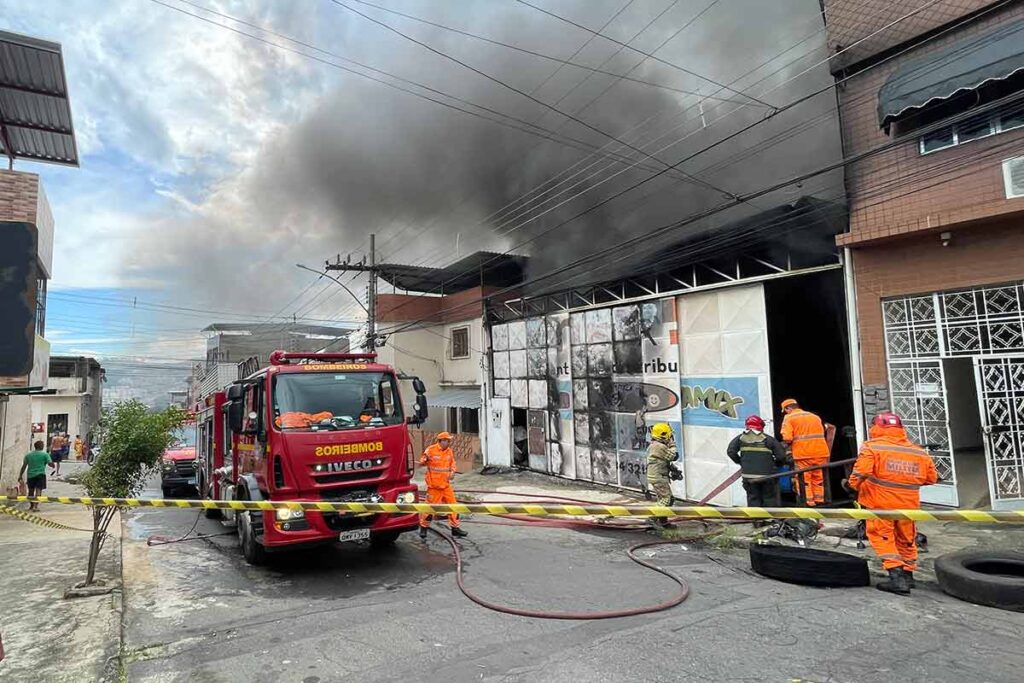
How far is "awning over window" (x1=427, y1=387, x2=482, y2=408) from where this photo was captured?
19844mm

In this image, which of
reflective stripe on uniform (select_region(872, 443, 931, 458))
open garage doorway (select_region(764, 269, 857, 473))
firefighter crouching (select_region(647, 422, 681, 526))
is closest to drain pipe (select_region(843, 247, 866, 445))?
open garage doorway (select_region(764, 269, 857, 473))

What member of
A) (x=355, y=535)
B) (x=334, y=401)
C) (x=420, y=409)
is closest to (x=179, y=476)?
(x=334, y=401)

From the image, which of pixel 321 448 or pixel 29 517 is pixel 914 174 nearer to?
pixel 321 448

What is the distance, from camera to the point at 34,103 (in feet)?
30.4

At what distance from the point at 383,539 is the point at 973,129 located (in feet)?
30.9

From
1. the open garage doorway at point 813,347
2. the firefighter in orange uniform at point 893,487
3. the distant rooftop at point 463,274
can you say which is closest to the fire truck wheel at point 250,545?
the firefighter in orange uniform at point 893,487

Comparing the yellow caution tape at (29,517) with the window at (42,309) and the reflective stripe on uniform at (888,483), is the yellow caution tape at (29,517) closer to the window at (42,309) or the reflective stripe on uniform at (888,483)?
the window at (42,309)

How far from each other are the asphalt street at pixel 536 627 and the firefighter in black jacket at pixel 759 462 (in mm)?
777

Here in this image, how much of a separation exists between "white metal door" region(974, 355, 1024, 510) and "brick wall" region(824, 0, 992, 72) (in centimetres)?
476

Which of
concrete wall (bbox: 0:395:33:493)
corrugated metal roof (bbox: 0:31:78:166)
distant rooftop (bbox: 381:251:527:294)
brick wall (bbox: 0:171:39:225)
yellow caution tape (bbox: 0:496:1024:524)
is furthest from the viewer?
distant rooftop (bbox: 381:251:527:294)

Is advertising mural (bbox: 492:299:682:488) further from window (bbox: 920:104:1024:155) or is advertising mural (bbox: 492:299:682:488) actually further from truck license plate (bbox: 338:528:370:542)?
truck license plate (bbox: 338:528:370:542)

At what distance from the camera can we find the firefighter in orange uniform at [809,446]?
726cm

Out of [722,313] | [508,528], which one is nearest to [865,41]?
[722,313]

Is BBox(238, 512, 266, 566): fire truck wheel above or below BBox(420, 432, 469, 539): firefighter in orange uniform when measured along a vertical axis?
below
